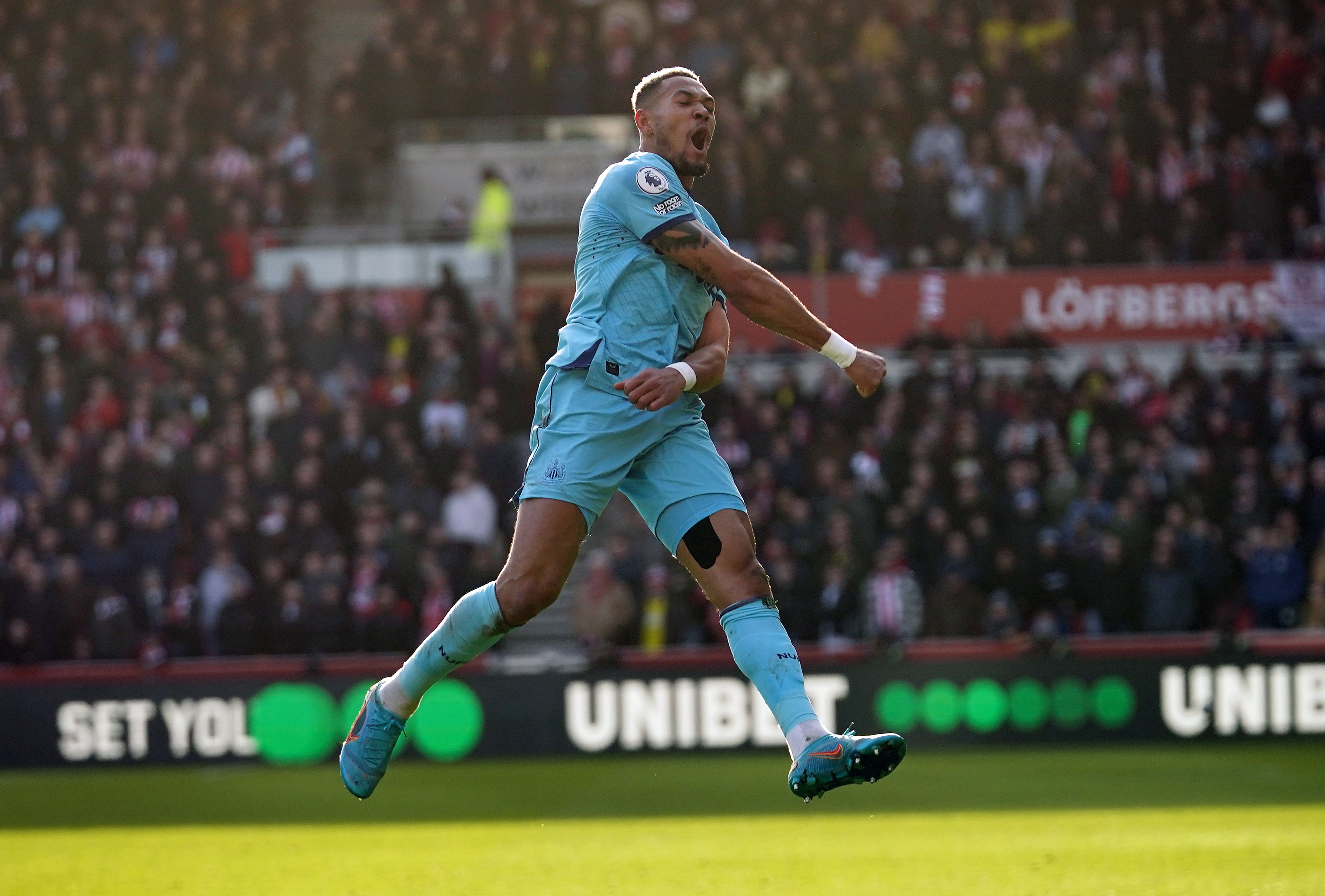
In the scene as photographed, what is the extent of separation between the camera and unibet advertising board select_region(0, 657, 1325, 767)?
13.7 metres

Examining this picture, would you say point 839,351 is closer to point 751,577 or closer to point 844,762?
point 751,577

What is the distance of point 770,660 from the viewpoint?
555cm

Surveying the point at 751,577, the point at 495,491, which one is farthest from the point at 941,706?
the point at 751,577

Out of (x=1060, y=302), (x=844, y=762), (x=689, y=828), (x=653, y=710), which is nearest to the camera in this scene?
(x=844, y=762)

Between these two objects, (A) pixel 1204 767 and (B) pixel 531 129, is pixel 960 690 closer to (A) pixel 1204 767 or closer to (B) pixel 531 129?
(A) pixel 1204 767

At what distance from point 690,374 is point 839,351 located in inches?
19.2

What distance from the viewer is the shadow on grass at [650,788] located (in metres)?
10.3

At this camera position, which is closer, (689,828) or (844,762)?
(844,762)

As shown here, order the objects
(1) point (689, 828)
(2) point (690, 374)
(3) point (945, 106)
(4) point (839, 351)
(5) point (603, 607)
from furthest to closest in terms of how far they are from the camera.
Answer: (3) point (945, 106) → (5) point (603, 607) → (1) point (689, 828) → (4) point (839, 351) → (2) point (690, 374)

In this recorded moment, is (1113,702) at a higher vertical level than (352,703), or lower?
lower

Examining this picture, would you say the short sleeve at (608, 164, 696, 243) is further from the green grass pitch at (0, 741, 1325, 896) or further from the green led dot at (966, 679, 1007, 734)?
the green led dot at (966, 679, 1007, 734)

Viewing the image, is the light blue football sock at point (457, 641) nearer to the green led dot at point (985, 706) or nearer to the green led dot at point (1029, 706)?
the green led dot at point (985, 706)

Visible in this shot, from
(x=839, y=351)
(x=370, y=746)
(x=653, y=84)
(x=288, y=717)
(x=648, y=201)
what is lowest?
(x=288, y=717)

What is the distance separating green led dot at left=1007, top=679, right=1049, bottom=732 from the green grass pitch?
0.30m
